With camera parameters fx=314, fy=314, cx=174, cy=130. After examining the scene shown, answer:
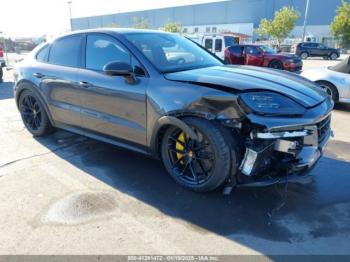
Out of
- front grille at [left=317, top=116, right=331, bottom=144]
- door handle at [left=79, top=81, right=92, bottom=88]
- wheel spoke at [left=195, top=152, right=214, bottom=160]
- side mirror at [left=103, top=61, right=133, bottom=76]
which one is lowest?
wheel spoke at [left=195, top=152, right=214, bottom=160]

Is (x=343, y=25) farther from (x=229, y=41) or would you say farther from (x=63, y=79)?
(x=63, y=79)

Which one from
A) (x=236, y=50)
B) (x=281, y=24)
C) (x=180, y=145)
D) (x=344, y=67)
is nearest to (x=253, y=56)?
(x=236, y=50)

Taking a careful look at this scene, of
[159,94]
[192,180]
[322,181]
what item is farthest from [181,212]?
[322,181]

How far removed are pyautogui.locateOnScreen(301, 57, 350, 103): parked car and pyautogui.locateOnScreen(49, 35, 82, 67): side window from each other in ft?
18.3

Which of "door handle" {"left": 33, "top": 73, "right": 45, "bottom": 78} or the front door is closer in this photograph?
the front door

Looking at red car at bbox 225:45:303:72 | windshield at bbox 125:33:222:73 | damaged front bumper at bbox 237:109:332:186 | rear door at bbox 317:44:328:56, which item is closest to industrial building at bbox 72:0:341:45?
rear door at bbox 317:44:328:56

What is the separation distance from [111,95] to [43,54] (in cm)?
190

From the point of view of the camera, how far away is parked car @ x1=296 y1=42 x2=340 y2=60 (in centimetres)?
3106

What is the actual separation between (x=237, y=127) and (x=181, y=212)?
994 mm

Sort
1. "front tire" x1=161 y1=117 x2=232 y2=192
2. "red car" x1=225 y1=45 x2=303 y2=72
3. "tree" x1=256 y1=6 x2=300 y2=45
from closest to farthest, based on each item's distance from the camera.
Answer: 1. "front tire" x1=161 y1=117 x2=232 y2=192
2. "red car" x1=225 y1=45 x2=303 y2=72
3. "tree" x1=256 y1=6 x2=300 y2=45

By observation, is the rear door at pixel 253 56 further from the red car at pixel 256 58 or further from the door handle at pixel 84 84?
the door handle at pixel 84 84

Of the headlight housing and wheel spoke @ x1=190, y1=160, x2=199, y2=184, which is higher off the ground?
the headlight housing

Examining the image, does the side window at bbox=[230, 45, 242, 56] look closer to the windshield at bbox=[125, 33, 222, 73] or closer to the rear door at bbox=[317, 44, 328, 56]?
the windshield at bbox=[125, 33, 222, 73]

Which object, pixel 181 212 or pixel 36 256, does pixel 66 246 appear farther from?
pixel 181 212
